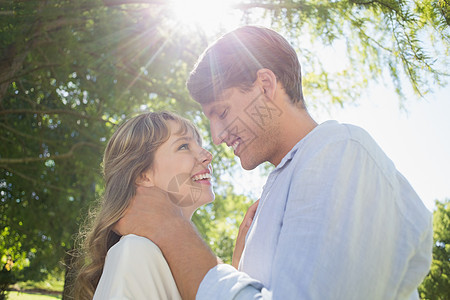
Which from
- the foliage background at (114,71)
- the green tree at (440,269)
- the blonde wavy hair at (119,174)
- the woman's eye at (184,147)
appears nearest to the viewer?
the blonde wavy hair at (119,174)

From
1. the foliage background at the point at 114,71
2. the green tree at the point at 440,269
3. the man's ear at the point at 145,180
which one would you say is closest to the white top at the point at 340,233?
the man's ear at the point at 145,180

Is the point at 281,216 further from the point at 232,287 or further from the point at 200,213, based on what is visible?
the point at 200,213

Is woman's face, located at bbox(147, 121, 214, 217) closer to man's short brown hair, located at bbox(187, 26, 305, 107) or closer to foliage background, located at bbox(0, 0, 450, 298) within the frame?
man's short brown hair, located at bbox(187, 26, 305, 107)

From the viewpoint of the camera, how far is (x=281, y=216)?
133cm

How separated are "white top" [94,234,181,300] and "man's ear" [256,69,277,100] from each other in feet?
2.86

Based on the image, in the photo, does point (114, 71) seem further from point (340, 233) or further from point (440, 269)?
point (440, 269)

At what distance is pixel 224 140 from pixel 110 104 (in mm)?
4130

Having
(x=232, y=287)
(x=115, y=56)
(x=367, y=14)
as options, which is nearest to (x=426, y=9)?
(x=367, y=14)

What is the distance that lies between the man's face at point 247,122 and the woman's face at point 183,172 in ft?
1.37

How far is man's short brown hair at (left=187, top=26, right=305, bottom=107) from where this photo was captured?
202cm

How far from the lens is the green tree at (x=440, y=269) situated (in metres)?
16.8

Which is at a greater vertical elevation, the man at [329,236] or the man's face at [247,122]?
the man's face at [247,122]

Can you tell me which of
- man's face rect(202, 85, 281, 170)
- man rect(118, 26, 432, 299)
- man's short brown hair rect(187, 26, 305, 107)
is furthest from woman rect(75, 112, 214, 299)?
man rect(118, 26, 432, 299)

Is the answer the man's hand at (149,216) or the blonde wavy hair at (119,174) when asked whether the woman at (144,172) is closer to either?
the blonde wavy hair at (119,174)
